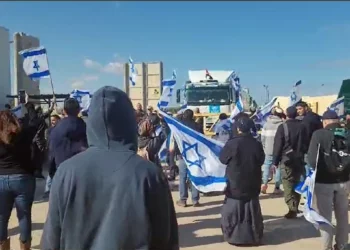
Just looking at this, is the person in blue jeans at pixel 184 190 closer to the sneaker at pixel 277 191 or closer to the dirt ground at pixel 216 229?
the dirt ground at pixel 216 229

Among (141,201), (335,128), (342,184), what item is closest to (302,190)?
(342,184)

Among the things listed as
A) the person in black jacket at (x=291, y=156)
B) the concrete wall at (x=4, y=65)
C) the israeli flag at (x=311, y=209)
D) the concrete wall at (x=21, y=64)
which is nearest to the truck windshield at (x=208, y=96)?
the concrete wall at (x=21, y=64)

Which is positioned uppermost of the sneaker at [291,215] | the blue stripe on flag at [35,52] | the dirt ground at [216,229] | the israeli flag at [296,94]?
the blue stripe on flag at [35,52]

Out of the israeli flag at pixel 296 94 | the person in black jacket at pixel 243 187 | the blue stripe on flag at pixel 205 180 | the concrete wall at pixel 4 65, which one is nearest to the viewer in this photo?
the person in black jacket at pixel 243 187

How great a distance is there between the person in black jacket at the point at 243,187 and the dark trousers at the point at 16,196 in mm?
2525

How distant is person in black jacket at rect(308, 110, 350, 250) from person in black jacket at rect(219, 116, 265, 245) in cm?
90

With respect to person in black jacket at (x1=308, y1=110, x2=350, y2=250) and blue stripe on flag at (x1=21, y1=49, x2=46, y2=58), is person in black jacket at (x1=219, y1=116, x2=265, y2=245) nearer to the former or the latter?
person in black jacket at (x1=308, y1=110, x2=350, y2=250)

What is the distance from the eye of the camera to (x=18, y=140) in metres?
5.03

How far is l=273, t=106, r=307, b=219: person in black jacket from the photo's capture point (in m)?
7.64

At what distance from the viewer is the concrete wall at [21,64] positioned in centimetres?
1652

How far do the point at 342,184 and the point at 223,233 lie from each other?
6.04ft

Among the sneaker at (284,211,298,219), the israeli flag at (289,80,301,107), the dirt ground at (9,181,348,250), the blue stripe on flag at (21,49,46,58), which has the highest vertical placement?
the blue stripe on flag at (21,49,46,58)

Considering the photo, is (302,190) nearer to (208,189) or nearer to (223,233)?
(223,233)

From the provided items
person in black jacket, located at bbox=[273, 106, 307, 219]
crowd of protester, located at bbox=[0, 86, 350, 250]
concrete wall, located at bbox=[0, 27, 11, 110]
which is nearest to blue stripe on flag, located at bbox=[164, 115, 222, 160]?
crowd of protester, located at bbox=[0, 86, 350, 250]
